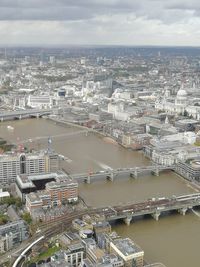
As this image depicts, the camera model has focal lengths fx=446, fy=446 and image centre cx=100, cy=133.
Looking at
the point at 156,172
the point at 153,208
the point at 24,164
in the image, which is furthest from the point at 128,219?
the point at 24,164

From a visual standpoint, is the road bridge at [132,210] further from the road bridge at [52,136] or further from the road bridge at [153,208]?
the road bridge at [52,136]

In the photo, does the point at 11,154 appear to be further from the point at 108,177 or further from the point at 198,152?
the point at 198,152

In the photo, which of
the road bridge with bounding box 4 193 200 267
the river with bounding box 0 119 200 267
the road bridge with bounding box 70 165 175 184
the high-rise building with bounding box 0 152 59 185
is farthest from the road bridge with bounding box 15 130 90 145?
the road bridge with bounding box 4 193 200 267

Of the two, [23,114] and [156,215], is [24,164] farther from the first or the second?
[23,114]

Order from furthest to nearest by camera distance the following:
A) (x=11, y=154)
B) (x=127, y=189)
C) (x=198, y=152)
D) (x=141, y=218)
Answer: (x=198, y=152) → (x=11, y=154) → (x=127, y=189) → (x=141, y=218)

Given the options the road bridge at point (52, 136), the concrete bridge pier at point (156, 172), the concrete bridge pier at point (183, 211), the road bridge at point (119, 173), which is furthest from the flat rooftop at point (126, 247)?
the road bridge at point (52, 136)

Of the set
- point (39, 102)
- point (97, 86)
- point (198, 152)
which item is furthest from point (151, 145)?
point (97, 86)

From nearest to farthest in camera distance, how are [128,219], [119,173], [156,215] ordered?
1. [128,219]
2. [156,215]
3. [119,173]
